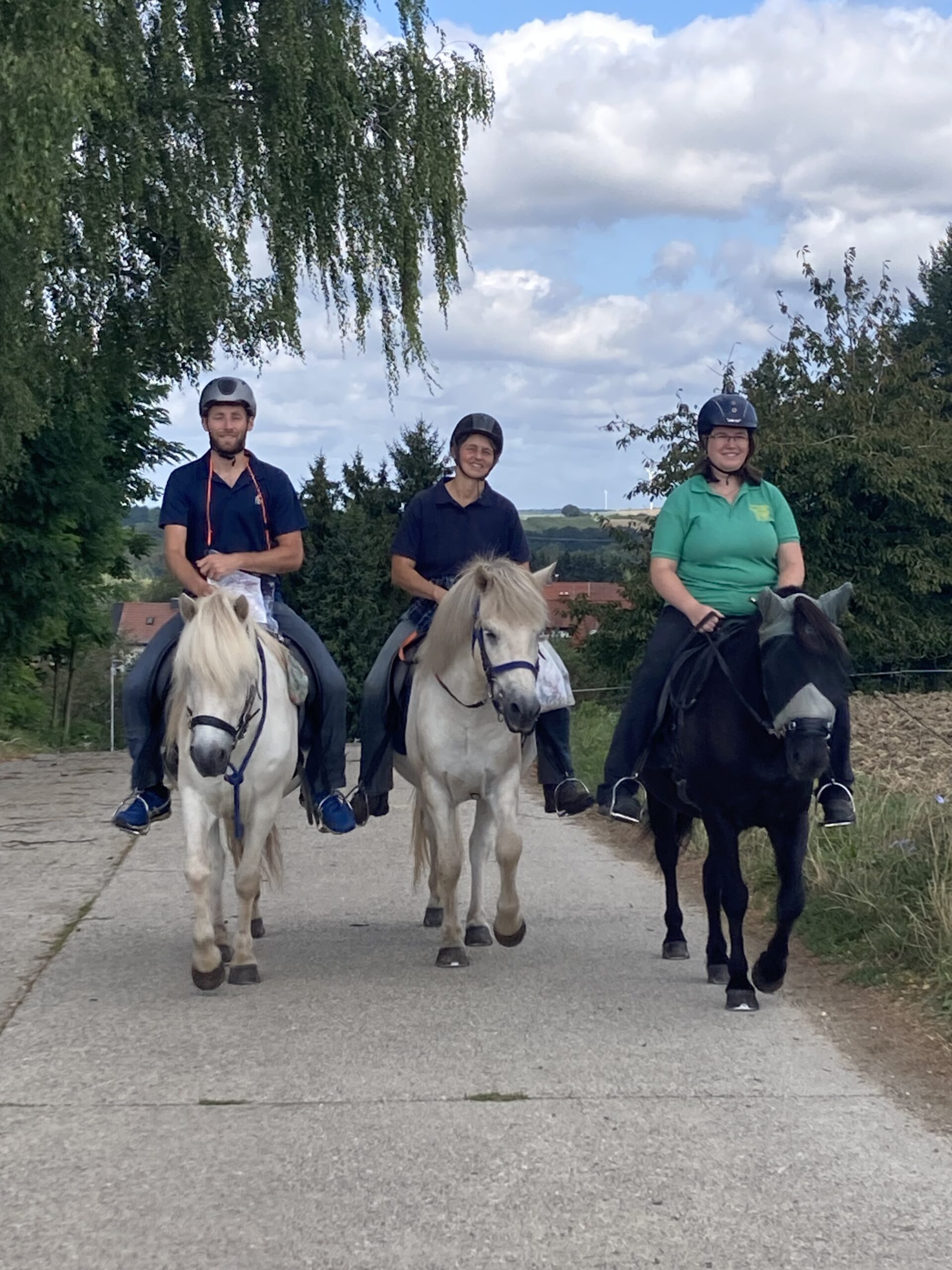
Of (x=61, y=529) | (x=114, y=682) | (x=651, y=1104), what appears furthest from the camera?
(x=114, y=682)

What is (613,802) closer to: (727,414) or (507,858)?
(507,858)

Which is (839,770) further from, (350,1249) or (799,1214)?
(350,1249)

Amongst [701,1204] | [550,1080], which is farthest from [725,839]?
[701,1204]

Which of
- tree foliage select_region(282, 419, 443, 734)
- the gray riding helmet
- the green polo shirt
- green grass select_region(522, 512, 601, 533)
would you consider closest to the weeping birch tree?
the gray riding helmet

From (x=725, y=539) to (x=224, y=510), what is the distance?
94.4 inches

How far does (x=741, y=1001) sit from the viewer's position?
6.50 meters

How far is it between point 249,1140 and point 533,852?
259 inches

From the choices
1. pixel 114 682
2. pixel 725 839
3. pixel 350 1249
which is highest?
pixel 725 839

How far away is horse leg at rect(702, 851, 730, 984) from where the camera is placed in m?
7.04

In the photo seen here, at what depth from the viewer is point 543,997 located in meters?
6.70

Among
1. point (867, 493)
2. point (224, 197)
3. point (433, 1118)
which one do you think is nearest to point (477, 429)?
point (433, 1118)

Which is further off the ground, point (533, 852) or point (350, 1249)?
point (350, 1249)

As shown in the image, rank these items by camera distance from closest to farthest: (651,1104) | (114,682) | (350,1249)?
(350,1249) → (651,1104) → (114,682)

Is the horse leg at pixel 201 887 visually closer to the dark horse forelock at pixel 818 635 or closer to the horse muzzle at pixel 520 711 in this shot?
the horse muzzle at pixel 520 711
